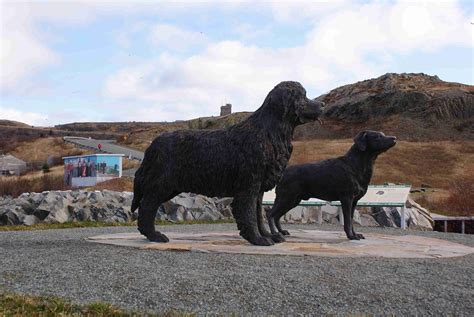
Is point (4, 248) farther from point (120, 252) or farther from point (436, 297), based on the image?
point (436, 297)

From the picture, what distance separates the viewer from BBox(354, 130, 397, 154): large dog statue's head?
9219 mm

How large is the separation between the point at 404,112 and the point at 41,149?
40454 mm

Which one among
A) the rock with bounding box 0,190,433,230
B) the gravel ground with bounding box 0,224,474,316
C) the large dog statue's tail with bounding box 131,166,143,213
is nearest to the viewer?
the gravel ground with bounding box 0,224,474,316

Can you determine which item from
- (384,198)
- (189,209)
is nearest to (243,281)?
(384,198)

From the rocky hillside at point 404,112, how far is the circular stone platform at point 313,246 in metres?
50.6

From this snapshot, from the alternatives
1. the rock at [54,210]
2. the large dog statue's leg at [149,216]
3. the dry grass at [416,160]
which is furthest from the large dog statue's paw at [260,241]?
the dry grass at [416,160]

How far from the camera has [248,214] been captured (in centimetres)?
803

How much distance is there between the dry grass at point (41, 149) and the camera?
55.1 meters

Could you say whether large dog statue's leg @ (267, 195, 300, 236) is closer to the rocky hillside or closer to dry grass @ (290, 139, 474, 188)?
dry grass @ (290, 139, 474, 188)

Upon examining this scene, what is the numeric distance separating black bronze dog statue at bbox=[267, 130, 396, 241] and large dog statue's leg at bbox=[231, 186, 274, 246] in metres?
1.05

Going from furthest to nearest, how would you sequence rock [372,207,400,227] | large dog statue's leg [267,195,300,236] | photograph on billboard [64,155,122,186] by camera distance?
photograph on billboard [64,155,122,186], rock [372,207,400,227], large dog statue's leg [267,195,300,236]

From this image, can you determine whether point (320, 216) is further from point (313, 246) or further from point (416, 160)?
point (416, 160)

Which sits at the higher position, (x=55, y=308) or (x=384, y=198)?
(x=384, y=198)

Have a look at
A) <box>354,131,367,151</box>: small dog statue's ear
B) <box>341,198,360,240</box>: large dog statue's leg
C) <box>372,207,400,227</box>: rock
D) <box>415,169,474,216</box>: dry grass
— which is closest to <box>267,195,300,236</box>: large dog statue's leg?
<box>341,198,360,240</box>: large dog statue's leg
